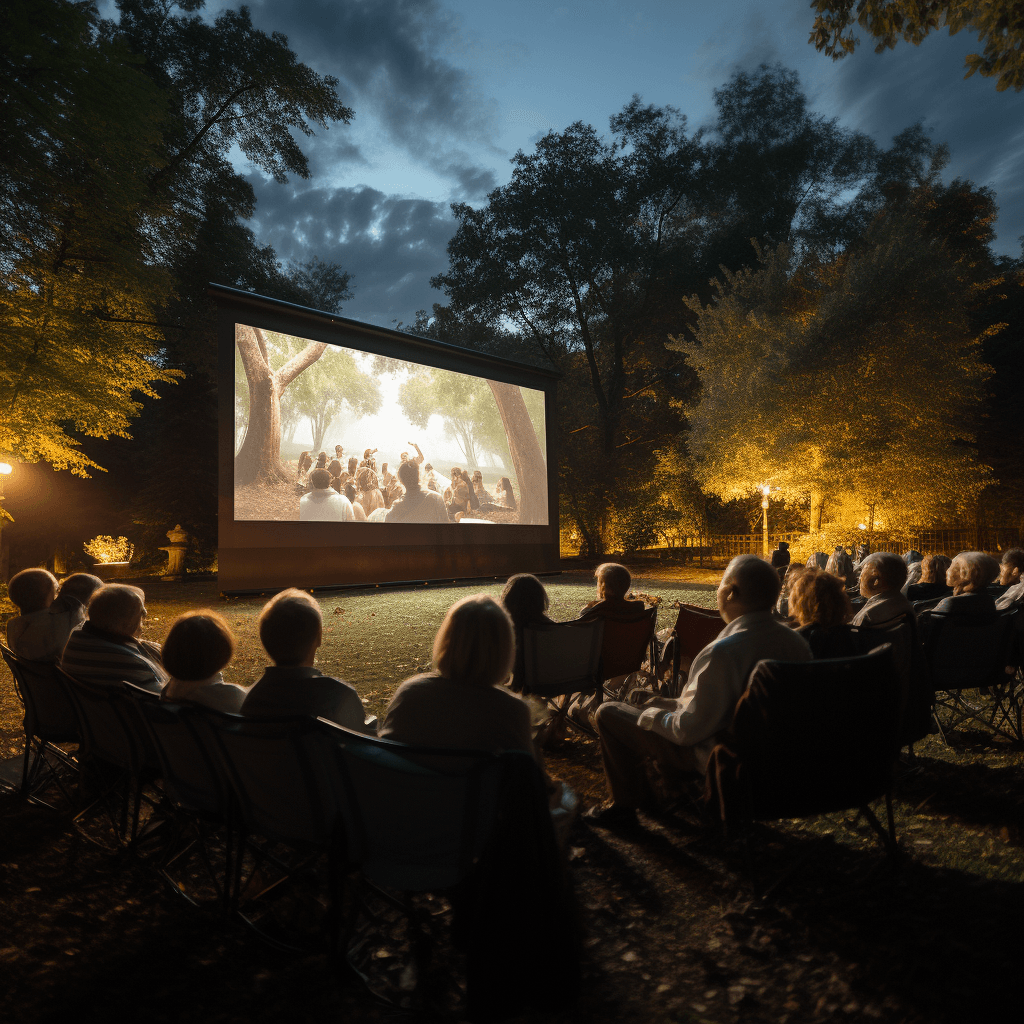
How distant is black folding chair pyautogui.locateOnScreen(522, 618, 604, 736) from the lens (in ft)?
11.7

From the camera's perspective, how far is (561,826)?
5.99 feet

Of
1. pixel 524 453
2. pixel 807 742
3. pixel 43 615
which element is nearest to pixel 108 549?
pixel 524 453

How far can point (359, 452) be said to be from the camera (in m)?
12.8

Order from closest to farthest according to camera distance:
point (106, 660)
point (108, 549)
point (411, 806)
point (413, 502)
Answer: point (411, 806)
point (106, 660)
point (413, 502)
point (108, 549)

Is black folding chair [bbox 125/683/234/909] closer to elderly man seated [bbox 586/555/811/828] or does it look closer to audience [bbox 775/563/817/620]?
elderly man seated [bbox 586/555/811/828]

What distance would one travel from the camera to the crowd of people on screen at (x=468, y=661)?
1.80 m

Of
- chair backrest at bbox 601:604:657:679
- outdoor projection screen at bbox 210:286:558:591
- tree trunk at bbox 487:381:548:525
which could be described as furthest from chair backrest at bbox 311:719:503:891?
tree trunk at bbox 487:381:548:525

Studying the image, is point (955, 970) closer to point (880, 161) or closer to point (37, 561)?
point (37, 561)

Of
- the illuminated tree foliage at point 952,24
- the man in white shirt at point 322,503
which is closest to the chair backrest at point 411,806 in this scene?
the illuminated tree foliage at point 952,24

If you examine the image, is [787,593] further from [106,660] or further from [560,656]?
[106,660]

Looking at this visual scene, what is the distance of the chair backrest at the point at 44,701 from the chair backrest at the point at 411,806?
1635 millimetres

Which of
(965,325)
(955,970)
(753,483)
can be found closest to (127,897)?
(955,970)

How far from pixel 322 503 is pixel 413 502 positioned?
6.99 feet

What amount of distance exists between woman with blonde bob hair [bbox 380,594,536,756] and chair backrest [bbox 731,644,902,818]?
0.76 meters
